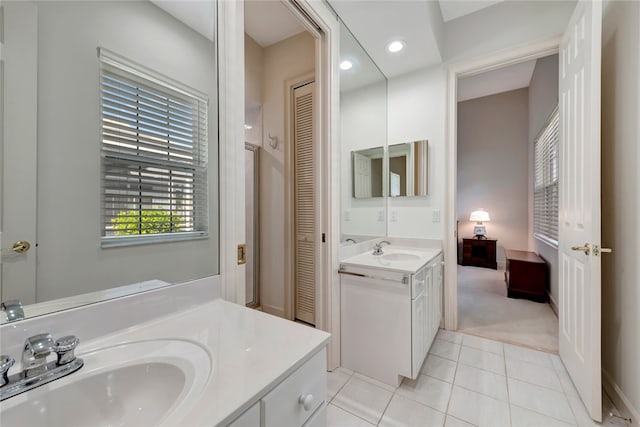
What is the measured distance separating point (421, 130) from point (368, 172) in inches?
26.4

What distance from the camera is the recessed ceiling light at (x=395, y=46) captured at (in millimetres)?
2094

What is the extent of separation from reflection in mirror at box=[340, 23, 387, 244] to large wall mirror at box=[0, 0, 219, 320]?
1194 mm

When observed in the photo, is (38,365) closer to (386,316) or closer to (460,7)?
(386,316)

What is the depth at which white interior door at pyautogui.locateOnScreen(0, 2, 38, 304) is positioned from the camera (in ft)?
2.11

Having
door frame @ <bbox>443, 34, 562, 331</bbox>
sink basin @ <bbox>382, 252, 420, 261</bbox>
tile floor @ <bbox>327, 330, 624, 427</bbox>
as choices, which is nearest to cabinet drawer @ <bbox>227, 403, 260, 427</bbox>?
tile floor @ <bbox>327, 330, 624, 427</bbox>

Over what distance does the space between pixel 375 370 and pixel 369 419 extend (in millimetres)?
341

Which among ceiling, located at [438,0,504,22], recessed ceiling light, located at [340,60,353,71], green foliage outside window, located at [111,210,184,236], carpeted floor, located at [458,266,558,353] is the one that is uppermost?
ceiling, located at [438,0,504,22]

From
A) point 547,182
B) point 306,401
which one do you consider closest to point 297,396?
point 306,401

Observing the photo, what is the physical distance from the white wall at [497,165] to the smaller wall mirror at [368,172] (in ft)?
11.3

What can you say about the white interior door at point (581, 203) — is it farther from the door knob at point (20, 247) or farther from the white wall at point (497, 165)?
the white wall at point (497, 165)

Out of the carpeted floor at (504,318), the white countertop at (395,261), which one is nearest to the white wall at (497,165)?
the carpeted floor at (504,318)

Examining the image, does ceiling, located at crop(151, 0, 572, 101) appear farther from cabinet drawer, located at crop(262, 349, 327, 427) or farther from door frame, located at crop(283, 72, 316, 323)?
cabinet drawer, located at crop(262, 349, 327, 427)

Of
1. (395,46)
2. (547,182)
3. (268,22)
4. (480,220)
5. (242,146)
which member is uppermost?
(268,22)

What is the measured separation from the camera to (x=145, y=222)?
0.91m
